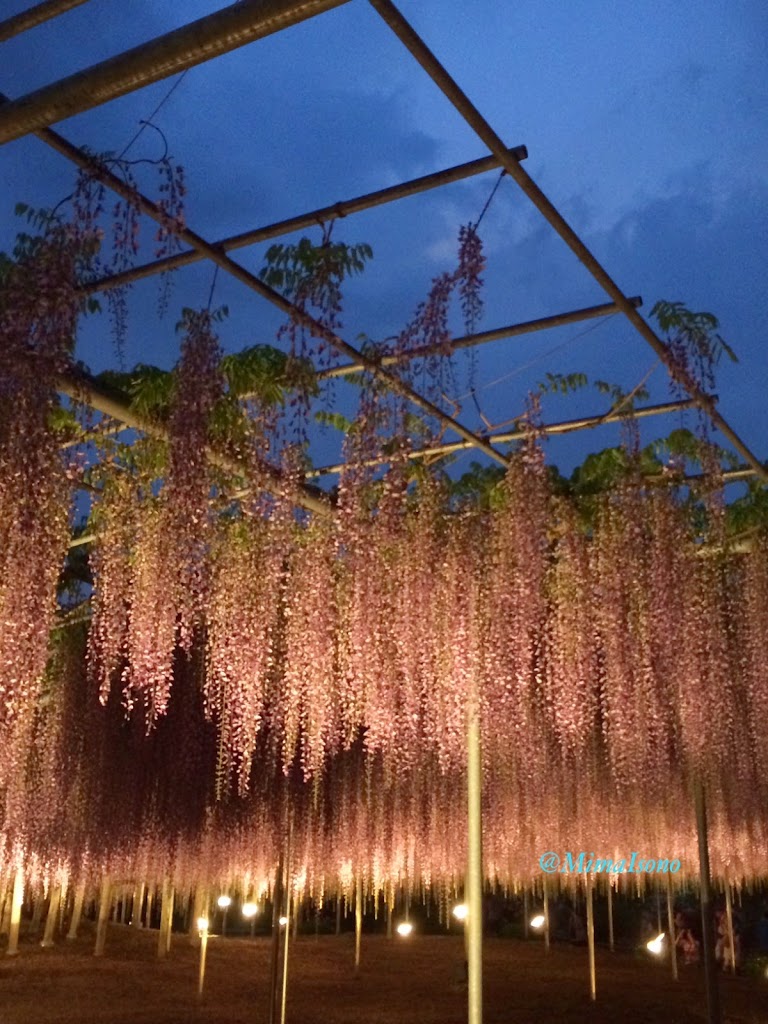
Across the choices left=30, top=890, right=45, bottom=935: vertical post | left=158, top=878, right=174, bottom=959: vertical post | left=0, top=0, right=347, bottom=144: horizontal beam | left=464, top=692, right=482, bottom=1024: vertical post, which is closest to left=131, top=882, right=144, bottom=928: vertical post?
left=30, top=890, right=45, bottom=935: vertical post

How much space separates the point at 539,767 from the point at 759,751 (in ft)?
6.33

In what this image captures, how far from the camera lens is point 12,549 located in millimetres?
4695

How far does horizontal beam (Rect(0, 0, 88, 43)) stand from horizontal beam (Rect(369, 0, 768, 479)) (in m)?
0.72

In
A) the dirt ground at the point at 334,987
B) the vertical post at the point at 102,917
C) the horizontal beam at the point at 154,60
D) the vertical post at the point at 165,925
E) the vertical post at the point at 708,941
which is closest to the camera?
the horizontal beam at the point at 154,60

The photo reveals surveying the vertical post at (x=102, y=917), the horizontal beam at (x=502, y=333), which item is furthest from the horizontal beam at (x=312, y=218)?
the vertical post at (x=102, y=917)

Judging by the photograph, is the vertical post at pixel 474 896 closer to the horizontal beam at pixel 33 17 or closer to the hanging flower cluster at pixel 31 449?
the hanging flower cluster at pixel 31 449

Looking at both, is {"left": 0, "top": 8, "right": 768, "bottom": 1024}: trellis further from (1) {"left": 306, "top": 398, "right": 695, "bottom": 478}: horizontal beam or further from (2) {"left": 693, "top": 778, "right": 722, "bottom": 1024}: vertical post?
(2) {"left": 693, "top": 778, "right": 722, "bottom": 1024}: vertical post

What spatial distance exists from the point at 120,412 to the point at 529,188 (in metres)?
2.51

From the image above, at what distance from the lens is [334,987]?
12805 mm

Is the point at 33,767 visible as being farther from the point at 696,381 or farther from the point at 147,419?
the point at 696,381

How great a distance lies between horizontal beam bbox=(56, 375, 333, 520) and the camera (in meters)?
4.54

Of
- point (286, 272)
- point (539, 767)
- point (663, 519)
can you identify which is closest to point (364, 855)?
point (539, 767)

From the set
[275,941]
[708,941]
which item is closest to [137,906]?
[275,941]

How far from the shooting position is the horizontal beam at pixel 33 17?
230 centimetres
